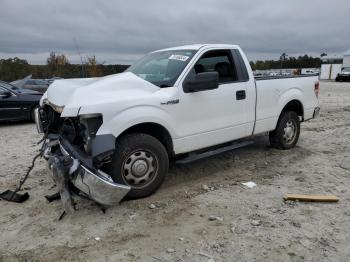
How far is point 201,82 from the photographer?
15.0ft

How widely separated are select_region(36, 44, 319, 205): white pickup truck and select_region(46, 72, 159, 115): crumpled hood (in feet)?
0.04

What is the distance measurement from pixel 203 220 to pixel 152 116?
1.36 meters

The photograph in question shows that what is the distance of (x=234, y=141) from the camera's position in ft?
18.6

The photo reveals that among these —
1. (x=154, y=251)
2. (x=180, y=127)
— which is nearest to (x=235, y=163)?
(x=180, y=127)

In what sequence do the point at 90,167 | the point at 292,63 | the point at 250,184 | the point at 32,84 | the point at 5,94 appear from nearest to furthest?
the point at 90,167, the point at 250,184, the point at 5,94, the point at 32,84, the point at 292,63

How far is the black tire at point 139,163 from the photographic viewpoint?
4102 mm

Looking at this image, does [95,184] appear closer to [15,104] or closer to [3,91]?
[15,104]

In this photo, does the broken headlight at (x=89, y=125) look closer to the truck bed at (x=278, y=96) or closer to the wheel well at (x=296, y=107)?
the truck bed at (x=278, y=96)

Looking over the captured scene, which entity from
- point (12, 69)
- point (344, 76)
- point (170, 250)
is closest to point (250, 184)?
point (170, 250)

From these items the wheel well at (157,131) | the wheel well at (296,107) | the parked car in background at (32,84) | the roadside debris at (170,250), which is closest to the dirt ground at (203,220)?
the roadside debris at (170,250)

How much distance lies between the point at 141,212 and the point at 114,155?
0.73 m

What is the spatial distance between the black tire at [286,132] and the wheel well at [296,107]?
11 centimetres

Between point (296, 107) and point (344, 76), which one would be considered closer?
point (296, 107)

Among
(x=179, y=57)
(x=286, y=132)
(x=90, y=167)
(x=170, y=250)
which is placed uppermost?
(x=179, y=57)
